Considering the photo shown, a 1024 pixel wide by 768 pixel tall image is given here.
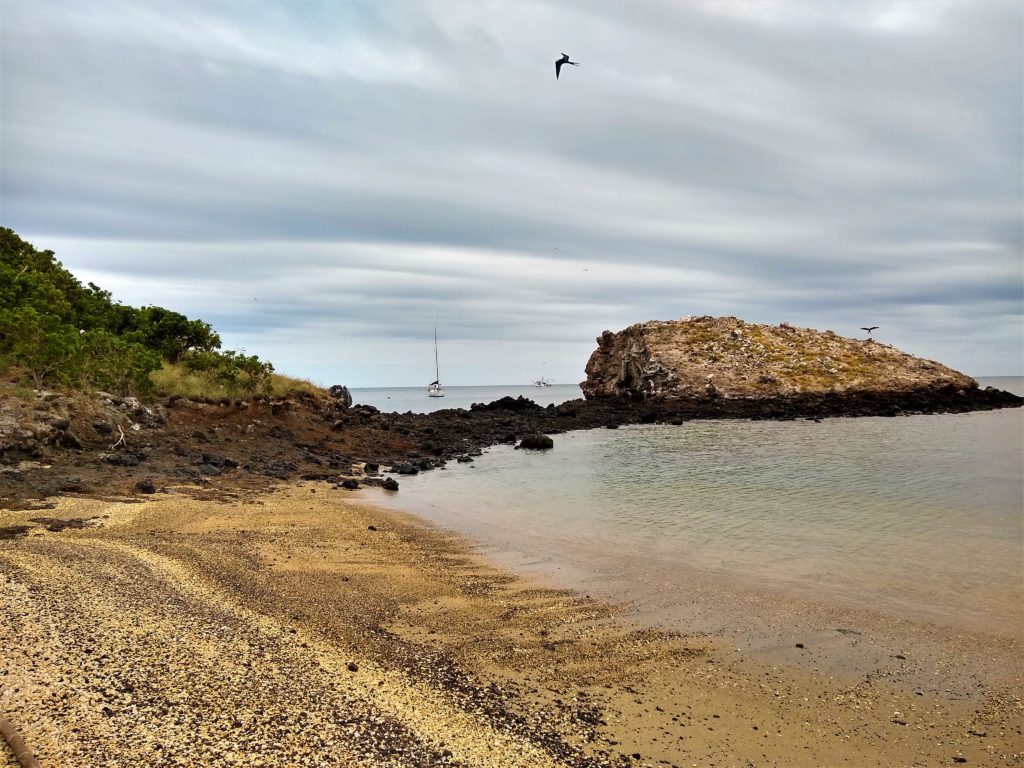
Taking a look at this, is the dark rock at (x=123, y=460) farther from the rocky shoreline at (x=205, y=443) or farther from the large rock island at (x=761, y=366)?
the large rock island at (x=761, y=366)

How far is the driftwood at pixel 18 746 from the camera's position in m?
3.51

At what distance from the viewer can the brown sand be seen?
13.7 ft

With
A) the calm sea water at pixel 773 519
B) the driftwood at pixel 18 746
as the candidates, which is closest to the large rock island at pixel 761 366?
the calm sea water at pixel 773 519

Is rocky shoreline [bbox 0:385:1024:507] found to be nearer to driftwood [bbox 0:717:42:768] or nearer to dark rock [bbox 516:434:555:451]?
dark rock [bbox 516:434:555:451]

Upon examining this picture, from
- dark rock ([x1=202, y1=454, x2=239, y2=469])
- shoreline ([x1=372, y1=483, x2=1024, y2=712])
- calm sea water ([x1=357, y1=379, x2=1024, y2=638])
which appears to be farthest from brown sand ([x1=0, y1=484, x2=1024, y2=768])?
dark rock ([x1=202, y1=454, x2=239, y2=469])

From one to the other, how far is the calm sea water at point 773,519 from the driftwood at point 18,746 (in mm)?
6571

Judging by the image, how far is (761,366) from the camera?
202 ft

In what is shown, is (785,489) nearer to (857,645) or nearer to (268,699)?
(857,645)

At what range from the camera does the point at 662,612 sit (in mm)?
7852

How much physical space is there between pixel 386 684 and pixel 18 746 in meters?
2.43

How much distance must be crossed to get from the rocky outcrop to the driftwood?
58987mm

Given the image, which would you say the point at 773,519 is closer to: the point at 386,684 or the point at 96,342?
the point at 386,684

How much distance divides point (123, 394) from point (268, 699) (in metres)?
17.9

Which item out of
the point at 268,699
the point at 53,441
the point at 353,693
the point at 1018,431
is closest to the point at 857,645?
the point at 353,693
